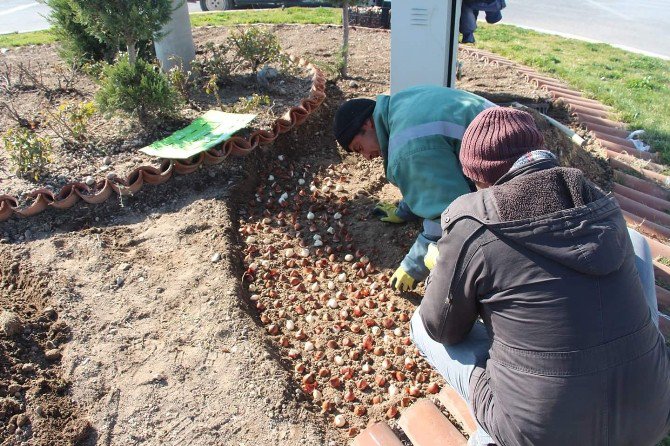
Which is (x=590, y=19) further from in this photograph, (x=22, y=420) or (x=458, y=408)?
(x=22, y=420)

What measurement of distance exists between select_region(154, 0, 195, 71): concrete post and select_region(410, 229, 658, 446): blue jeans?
13.6 ft

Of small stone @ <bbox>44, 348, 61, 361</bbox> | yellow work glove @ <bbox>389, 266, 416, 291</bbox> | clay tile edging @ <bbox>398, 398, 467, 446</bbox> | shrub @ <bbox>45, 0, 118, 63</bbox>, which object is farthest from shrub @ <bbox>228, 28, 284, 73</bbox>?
clay tile edging @ <bbox>398, 398, 467, 446</bbox>

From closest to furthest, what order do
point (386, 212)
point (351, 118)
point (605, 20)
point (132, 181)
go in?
point (351, 118) → point (386, 212) → point (132, 181) → point (605, 20)

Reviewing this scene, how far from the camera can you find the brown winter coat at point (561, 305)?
4.88 feet

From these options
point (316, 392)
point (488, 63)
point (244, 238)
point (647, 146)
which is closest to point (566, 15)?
point (488, 63)

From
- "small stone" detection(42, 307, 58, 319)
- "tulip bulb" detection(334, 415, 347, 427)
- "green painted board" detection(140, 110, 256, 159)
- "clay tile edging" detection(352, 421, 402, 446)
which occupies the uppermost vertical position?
"green painted board" detection(140, 110, 256, 159)

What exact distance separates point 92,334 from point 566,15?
12152 millimetres

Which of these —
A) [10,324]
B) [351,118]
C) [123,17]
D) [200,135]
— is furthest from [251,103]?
[10,324]

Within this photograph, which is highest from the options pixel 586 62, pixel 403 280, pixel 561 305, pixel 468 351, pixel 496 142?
pixel 496 142

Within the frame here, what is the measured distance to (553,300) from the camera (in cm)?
150

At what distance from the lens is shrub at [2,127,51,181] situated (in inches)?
152

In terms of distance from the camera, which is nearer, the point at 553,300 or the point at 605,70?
the point at 553,300

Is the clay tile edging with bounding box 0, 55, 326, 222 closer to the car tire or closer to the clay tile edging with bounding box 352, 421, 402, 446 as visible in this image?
the clay tile edging with bounding box 352, 421, 402, 446

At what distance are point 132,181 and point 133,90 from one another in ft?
2.39
